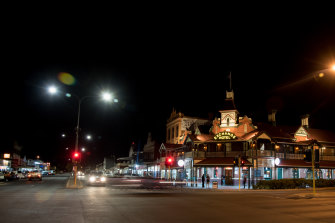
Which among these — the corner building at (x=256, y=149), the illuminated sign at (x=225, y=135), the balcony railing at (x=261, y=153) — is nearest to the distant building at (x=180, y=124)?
the corner building at (x=256, y=149)

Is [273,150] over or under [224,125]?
under

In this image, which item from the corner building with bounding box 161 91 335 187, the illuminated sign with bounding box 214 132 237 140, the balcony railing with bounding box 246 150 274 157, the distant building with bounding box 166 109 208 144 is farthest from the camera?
the distant building with bounding box 166 109 208 144

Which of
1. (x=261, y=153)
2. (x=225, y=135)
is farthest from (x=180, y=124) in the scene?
(x=261, y=153)

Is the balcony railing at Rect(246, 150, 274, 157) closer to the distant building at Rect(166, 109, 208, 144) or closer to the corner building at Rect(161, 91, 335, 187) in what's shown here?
the corner building at Rect(161, 91, 335, 187)

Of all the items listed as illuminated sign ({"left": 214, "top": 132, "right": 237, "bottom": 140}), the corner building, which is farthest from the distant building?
illuminated sign ({"left": 214, "top": 132, "right": 237, "bottom": 140})

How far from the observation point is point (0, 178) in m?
46.1

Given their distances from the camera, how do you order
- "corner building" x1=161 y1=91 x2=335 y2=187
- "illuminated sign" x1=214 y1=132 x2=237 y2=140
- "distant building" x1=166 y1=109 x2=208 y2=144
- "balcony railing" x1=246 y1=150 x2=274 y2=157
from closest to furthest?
"balcony railing" x1=246 y1=150 x2=274 y2=157, "corner building" x1=161 y1=91 x2=335 y2=187, "illuminated sign" x1=214 y1=132 x2=237 y2=140, "distant building" x1=166 y1=109 x2=208 y2=144

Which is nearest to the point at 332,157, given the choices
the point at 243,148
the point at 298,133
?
the point at 298,133

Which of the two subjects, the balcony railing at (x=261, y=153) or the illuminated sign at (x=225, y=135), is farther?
the illuminated sign at (x=225, y=135)

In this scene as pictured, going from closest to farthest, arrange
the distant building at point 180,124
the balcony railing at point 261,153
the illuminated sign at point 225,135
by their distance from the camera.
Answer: the balcony railing at point 261,153, the illuminated sign at point 225,135, the distant building at point 180,124

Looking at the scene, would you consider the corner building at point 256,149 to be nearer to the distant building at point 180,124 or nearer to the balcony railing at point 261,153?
the balcony railing at point 261,153

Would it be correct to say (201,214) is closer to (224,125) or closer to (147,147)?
(224,125)

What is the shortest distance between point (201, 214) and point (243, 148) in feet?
118

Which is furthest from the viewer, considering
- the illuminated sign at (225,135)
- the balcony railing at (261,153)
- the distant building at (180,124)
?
the distant building at (180,124)
